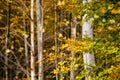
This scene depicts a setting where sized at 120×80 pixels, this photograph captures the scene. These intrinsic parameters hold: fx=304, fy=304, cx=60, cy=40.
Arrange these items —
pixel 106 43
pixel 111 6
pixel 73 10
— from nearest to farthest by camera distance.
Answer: pixel 111 6
pixel 106 43
pixel 73 10

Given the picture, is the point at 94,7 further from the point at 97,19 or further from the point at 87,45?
the point at 87,45

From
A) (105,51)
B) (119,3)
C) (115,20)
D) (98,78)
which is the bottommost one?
(98,78)

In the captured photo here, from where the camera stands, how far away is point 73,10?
18.4 feet

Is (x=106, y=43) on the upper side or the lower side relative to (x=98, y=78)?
upper

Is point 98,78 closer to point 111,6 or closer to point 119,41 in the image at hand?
point 119,41

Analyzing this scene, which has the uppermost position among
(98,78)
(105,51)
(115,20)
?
(115,20)

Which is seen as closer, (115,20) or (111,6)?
(111,6)

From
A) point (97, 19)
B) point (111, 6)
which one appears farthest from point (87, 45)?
point (111, 6)

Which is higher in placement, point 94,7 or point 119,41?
point 94,7

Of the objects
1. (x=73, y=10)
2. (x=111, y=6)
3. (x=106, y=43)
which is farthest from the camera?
(x=73, y=10)

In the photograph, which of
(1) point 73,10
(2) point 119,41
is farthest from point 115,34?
(1) point 73,10

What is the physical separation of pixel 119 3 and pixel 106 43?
71cm

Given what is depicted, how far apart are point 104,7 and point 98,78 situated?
121cm

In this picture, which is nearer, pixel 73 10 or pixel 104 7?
pixel 104 7
